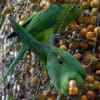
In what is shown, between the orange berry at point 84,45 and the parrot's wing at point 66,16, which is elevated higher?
the parrot's wing at point 66,16

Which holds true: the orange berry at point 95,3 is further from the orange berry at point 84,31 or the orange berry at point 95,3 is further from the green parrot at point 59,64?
the green parrot at point 59,64

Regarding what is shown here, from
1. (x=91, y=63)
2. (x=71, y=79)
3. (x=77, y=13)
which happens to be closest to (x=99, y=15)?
(x=77, y=13)

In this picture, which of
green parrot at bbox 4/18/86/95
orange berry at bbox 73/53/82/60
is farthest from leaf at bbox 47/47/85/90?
orange berry at bbox 73/53/82/60

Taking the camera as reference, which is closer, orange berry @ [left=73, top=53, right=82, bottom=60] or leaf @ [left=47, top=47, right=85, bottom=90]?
leaf @ [left=47, top=47, right=85, bottom=90]

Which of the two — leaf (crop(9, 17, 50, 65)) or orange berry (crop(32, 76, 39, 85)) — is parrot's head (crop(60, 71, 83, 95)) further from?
orange berry (crop(32, 76, 39, 85))

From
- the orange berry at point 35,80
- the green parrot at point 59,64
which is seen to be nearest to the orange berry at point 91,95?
the green parrot at point 59,64

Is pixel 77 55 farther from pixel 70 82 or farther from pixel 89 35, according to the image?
pixel 70 82

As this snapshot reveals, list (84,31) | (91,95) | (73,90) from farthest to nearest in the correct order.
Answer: (84,31) < (91,95) < (73,90)

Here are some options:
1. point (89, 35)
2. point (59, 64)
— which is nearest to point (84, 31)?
point (89, 35)

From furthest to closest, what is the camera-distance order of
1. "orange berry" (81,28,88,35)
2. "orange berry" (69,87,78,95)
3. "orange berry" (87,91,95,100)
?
"orange berry" (81,28,88,35), "orange berry" (87,91,95,100), "orange berry" (69,87,78,95)
